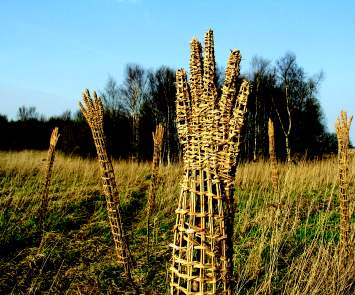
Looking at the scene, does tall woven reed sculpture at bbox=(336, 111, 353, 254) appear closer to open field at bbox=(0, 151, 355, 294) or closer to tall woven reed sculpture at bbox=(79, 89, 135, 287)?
open field at bbox=(0, 151, 355, 294)

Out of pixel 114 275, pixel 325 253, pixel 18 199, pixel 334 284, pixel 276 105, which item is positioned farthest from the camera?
pixel 276 105

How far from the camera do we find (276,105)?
25.2 metres

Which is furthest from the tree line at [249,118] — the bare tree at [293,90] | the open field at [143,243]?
the open field at [143,243]

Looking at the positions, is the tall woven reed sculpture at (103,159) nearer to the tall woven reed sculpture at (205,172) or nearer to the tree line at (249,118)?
the tall woven reed sculpture at (205,172)

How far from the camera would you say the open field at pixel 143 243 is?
10.5 feet

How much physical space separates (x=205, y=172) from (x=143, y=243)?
12.2 ft

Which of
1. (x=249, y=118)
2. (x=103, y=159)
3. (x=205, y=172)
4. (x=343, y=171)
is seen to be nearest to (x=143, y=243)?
(x=103, y=159)

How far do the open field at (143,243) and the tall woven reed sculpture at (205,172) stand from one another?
4.51 ft

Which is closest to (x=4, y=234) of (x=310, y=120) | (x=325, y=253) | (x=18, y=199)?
(x=18, y=199)

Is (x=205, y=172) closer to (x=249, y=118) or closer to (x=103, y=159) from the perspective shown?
(x=103, y=159)

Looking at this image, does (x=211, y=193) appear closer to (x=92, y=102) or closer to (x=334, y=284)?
(x=334, y=284)

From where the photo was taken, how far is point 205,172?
142 centimetres

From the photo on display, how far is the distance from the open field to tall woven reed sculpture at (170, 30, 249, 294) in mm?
1376

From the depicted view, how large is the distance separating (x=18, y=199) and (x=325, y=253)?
197 inches
